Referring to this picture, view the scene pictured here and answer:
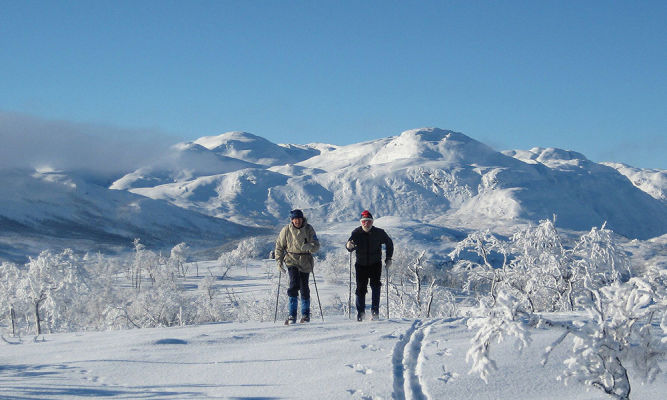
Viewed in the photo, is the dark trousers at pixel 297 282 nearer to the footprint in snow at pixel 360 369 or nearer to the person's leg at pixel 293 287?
the person's leg at pixel 293 287

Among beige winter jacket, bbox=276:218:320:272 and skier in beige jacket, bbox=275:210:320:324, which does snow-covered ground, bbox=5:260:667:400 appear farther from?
beige winter jacket, bbox=276:218:320:272

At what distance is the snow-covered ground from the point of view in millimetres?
7117

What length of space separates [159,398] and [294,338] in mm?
3246

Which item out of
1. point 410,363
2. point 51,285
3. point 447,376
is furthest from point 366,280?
point 51,285

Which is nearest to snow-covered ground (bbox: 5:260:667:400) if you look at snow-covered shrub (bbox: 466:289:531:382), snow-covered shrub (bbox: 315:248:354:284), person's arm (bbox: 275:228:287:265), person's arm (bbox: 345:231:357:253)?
person's arm (bbox: 345:231:357:253)

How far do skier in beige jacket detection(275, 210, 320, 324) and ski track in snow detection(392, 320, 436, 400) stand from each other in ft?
8.96

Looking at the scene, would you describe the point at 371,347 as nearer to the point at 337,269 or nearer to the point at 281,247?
the point at 281,247

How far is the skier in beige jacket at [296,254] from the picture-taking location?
11.9 m

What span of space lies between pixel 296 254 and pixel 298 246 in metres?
0.21

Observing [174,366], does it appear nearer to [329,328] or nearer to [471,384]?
[329,328]

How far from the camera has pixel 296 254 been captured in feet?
39.3

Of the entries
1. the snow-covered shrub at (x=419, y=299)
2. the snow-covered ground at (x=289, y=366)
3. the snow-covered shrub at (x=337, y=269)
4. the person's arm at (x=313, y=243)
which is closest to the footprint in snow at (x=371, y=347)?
the snow-covered ground at (x=289, y=366)

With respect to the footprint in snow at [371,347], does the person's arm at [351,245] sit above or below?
above

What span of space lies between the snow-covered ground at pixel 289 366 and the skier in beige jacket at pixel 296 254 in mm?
1242
